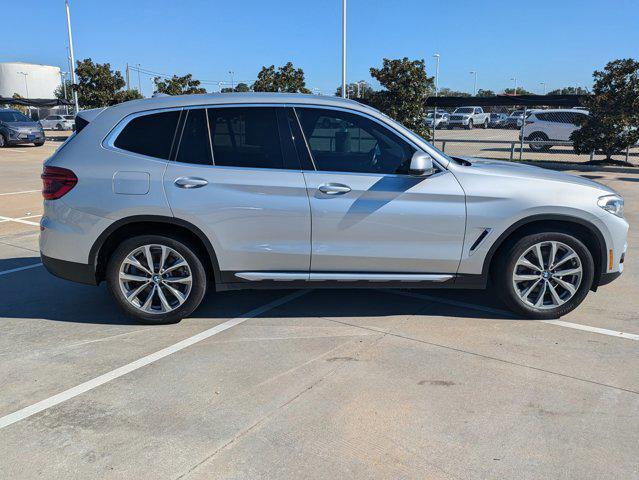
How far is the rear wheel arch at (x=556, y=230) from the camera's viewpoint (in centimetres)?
452

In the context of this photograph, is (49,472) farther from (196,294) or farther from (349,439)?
(196,294)

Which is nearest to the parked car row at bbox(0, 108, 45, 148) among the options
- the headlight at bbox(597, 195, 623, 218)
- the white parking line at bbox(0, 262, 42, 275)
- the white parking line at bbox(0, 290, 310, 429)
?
the white parking line at bbox(0, 262, 42, 275)

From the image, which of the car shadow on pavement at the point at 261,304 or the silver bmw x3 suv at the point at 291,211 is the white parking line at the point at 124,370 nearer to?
the car shadow on pavement at the point at 261,304

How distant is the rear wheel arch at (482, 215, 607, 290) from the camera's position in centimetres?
452

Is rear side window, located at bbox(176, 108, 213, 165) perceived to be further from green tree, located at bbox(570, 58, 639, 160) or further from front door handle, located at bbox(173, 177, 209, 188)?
green tree, located at bbox(570, 58, 639, 160)

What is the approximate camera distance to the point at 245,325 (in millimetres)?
4641

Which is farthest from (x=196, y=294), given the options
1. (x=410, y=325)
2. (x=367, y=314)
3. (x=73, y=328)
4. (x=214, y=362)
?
(x=410, y=325)

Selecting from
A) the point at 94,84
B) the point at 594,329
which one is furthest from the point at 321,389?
the point at 94,84

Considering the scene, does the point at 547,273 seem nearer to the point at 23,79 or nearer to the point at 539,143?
the point at 539,143

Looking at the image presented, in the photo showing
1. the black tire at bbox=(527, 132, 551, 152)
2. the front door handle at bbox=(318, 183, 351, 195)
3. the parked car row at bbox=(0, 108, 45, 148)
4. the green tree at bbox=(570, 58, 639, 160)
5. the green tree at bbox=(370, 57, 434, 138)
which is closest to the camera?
the front door handle at bbox=(318, 183, 351, 195)

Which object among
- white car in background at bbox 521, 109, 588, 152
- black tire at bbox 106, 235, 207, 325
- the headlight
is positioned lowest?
black tire at bbox 106, 235, 207, 325

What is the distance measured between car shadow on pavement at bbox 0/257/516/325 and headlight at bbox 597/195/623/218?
1.19m

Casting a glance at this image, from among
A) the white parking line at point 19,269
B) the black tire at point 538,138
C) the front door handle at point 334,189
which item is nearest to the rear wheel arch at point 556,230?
the front door handle at point 334,189

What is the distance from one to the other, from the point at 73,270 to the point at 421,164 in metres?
2.90
